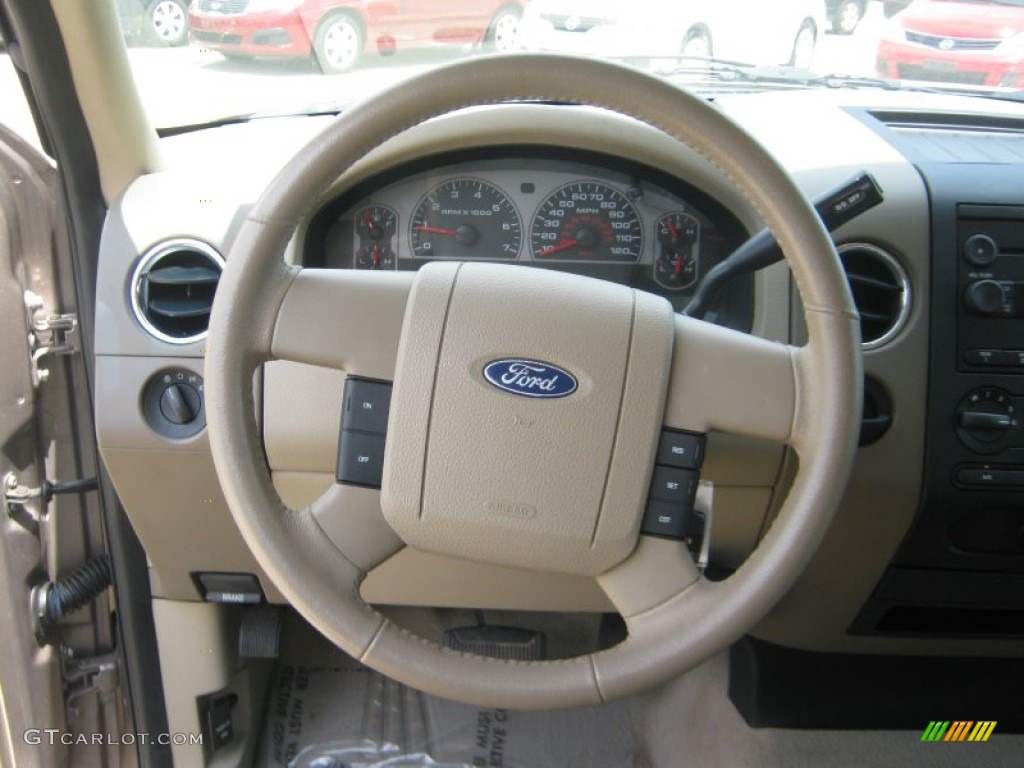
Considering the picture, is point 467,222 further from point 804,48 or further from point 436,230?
point 804,48

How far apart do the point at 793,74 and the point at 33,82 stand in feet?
4.00

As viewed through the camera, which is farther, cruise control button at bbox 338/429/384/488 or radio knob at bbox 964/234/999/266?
radio knob at bbox 964/234/999/266

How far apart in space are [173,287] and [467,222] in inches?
17.7

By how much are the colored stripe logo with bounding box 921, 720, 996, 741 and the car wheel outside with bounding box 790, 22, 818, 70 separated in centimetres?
124

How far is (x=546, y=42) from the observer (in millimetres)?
1557

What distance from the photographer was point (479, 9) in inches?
61.3

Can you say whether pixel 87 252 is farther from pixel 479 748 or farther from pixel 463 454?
pixel 479 748

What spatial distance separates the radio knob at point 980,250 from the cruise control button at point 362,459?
2.97 feet

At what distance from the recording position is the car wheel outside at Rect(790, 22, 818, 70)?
1.70 meters

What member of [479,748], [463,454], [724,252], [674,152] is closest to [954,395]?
[724,252]

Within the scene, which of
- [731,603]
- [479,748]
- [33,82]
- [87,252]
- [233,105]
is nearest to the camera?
[731,603]

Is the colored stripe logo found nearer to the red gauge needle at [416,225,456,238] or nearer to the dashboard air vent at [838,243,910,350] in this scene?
the dashboard air vent at [838,243,910,350]

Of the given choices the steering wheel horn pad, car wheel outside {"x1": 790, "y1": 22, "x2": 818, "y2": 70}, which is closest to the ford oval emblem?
the steering wheel horn pad

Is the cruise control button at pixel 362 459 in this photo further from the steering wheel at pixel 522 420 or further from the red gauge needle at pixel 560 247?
the red gauge needle at pixel 560 247
